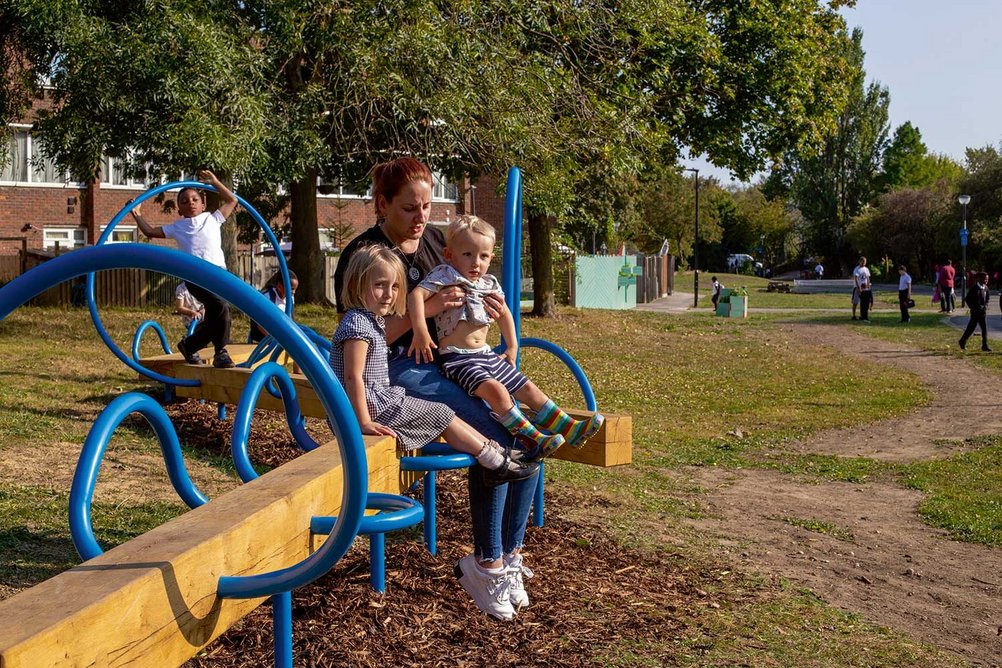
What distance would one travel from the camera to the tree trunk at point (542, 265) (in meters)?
24.7

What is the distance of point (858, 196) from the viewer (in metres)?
77.8

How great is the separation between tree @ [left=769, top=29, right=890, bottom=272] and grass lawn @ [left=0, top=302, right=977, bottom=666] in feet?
191

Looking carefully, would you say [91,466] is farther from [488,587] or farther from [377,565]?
[488,587]

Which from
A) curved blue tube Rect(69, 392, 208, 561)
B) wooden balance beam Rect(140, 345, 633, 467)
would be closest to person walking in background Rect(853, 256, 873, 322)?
wooden balance beam Rect(140, 345, 633, 467)

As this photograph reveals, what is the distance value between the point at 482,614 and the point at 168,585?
6.69 ft

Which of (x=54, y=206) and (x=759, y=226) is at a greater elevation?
(x=759, y=226)

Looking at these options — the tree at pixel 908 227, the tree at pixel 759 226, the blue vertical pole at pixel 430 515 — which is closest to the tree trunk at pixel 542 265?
the blue vertical pole at pixel 430 515

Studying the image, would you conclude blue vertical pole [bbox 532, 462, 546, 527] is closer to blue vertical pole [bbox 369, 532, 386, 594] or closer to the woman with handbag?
blue vertical pole [bbox 369, 532, 386, 594]

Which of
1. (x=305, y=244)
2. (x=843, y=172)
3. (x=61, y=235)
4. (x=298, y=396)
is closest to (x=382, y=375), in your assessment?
(x=298, y=396)

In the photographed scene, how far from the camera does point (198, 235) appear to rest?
316 inches

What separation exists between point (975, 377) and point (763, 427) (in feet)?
21.1

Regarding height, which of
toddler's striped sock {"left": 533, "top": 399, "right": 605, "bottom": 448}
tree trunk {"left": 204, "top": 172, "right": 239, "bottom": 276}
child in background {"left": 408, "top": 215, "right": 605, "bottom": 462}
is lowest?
toddler's striped sock {"left": 533, "top": 399, "right": 605, "bottom": 448}

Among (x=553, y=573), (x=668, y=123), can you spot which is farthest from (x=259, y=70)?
(x=668, y=123)

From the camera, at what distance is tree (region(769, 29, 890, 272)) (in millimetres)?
75938
